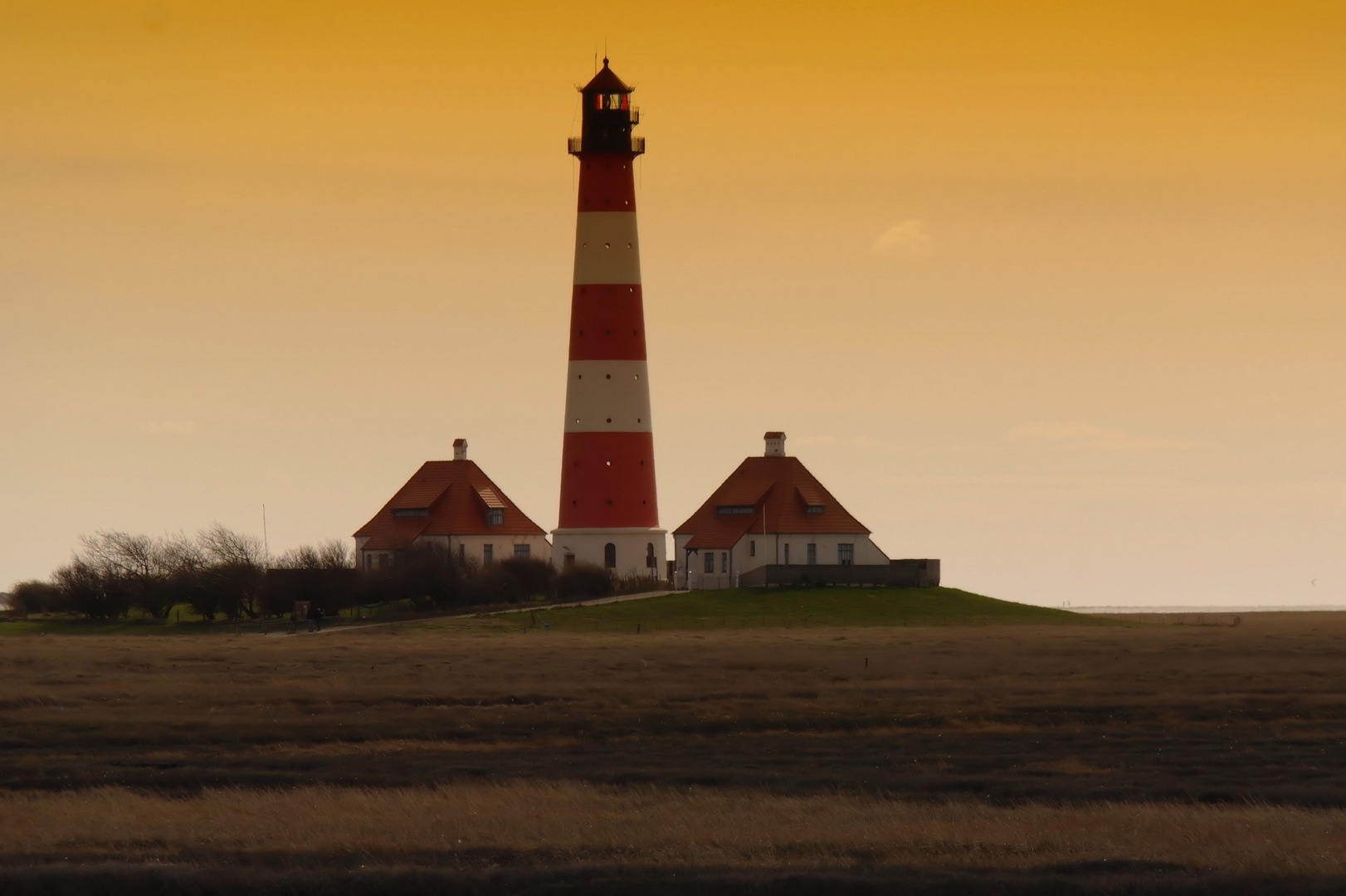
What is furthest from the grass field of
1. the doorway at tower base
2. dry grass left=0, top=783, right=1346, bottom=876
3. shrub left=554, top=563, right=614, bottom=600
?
the doorway at tower base

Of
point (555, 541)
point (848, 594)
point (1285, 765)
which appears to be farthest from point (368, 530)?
point (1285, 765)

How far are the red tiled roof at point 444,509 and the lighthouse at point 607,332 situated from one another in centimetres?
1070

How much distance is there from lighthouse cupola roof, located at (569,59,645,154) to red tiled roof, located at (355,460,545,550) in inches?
745

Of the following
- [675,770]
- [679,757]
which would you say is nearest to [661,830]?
[675,770]

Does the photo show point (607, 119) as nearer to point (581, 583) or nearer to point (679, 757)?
point (581, 583)

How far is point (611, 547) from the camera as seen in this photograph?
7856 centimetres

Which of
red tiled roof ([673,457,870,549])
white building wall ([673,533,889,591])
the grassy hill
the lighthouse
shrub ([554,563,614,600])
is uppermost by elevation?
the lighthouse

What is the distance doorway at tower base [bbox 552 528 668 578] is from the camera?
256 ft

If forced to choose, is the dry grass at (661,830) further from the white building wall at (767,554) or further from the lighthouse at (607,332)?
the white building wall at (767,554)

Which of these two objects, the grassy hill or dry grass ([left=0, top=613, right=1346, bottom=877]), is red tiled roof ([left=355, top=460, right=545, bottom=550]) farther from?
dry grass ([left=0, top=613, right=1346, bottom=877])

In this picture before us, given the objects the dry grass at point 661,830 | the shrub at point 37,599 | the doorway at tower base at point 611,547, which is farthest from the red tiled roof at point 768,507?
the dry grass at point 661,830

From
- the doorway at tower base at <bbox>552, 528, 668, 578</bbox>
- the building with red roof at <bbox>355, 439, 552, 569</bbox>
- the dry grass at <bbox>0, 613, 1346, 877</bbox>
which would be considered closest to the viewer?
the dry grass at <bbox>0, 613, 1346, 877</bbox>

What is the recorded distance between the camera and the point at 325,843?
23250mm

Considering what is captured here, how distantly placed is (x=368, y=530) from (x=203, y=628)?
20.0m
